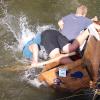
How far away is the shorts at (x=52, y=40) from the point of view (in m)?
8.36

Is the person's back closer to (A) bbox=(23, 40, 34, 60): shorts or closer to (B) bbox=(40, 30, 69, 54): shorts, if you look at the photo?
(B) bbox=(40, 30, 69, 54): shorts

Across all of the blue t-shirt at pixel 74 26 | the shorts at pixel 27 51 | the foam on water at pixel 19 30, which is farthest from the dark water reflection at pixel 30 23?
the blue t-shirt at pixel 74 26

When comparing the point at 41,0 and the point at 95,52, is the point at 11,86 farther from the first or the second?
the point at 41,0

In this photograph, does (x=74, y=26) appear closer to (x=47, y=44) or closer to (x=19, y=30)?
(x=47, y=44)

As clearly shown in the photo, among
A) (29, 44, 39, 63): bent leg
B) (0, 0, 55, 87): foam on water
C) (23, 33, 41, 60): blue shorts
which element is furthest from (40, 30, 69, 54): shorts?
(0, 0, 55, 87): foam on water

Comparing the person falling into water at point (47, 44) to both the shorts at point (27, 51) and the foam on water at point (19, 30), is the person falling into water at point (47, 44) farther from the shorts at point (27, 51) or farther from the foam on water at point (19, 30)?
the foam on water at point (19, 30)

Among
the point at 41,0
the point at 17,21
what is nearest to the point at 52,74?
the point at 17,21

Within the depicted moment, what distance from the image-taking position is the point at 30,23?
1116 centimetres

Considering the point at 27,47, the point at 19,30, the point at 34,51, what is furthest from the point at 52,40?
the point at 19,30

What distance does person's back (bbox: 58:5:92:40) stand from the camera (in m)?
8.54

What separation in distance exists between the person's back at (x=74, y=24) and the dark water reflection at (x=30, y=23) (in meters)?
1.31

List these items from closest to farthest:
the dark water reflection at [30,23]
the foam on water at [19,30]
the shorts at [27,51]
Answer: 1. the dark water reflection at [30,23]
2. the foam on water at [19,30]
3. the shorts at [27,51]

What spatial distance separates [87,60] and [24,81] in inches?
62.4

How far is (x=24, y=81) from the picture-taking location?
8.38 m
